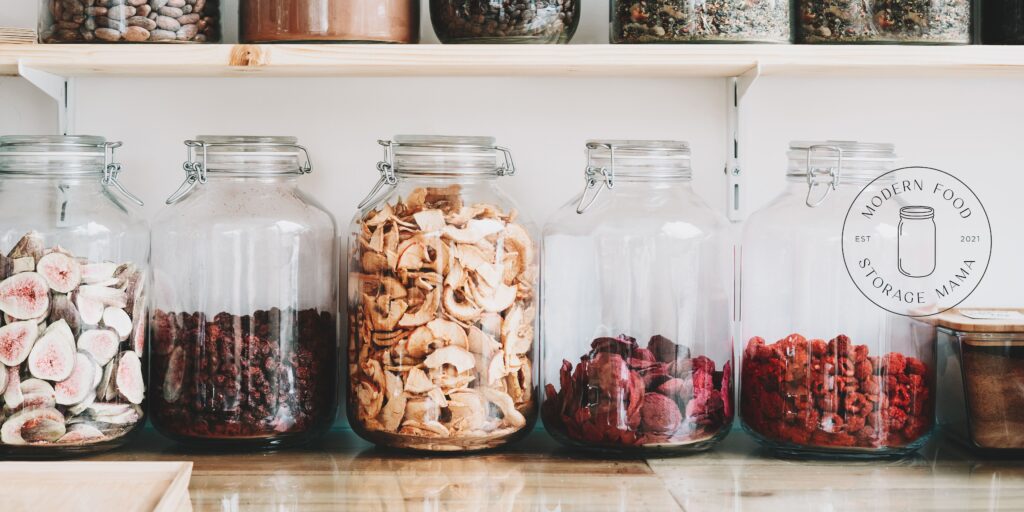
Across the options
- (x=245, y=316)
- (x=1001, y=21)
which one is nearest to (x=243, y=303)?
(x=245, y=316)

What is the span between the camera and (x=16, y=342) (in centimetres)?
100

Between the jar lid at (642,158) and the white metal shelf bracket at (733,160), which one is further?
the white metal shelf bracket at (733,160)

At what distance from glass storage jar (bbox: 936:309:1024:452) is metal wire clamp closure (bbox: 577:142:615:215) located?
41 cm

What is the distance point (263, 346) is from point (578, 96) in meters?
0.49

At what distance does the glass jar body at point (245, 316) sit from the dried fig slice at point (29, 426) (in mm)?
111

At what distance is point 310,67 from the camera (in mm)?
1032

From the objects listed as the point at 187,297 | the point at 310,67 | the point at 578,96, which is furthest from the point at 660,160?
the point at 187,297

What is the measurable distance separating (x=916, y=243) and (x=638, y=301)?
0.31 meters

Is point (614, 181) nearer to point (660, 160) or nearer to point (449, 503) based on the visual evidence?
point (660, 160)

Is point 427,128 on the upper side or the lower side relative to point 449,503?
upper

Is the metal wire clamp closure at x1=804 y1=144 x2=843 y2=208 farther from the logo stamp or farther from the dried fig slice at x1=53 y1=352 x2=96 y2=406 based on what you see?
the dried fig slice at x1=53 y1=352 x2=96 y2=406

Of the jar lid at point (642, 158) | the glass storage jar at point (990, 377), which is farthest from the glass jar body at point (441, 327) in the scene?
the glass storage jar at point (990, 377)

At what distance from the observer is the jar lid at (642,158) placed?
1078 mm

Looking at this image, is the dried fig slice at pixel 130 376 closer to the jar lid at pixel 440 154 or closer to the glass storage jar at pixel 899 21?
the jar lid at pixel 440 154
